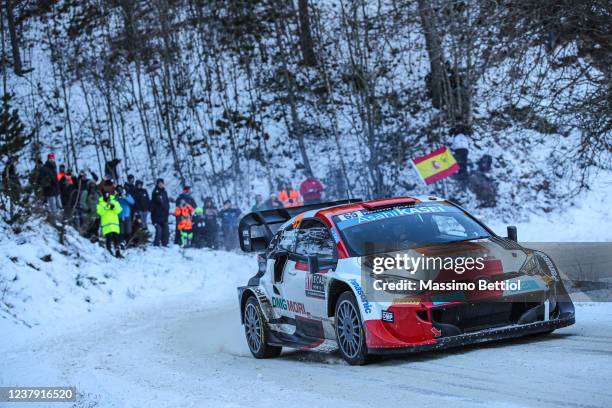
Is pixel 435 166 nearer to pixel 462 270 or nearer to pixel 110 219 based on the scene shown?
pixel 110 219

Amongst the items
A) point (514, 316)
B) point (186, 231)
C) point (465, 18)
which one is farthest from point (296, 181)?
point (514, 316)

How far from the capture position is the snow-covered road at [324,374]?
6.19 m

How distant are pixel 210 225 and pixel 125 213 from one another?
4.93 m

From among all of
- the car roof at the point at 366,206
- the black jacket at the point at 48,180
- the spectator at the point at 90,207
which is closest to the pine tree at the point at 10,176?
the black jacket at the point at 48,180

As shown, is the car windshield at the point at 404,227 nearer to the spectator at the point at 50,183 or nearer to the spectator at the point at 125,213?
the spectator at the point at 50,183

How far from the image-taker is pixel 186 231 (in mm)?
27406

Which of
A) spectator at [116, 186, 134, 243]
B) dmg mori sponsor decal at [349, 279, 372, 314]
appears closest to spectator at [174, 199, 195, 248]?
spectator at [116, 186, 134, 243]

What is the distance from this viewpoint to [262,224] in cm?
1162

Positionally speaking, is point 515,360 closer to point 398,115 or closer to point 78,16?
point 398,115

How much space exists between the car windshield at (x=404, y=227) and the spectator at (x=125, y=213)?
15151mm

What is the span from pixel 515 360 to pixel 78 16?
42882mm

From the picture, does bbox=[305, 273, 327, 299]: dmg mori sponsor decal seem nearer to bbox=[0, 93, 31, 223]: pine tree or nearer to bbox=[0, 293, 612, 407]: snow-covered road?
bbox=[0, 293, 612, 407]: snow-covered road

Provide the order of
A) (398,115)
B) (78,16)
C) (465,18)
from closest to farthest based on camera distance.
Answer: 1. (465,18)
2. (398,115)
3. (78,16)

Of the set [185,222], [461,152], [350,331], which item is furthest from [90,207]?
[350,331]
